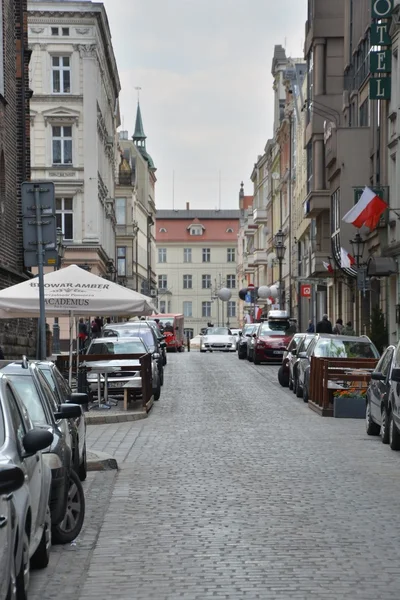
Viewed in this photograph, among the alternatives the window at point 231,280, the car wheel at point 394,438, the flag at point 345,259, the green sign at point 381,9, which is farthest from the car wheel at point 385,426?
the window at point 231,280

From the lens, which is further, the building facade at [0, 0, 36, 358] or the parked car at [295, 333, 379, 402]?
the building facade at [0, 0, 36, 358]

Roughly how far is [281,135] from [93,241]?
30.6 m

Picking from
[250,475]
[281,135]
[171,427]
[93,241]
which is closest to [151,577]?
[250,475]

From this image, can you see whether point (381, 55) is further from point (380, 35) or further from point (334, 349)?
point (334, 349)

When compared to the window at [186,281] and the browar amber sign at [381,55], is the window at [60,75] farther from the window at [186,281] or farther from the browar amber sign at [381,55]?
the window at [186,281]

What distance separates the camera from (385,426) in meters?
18.7

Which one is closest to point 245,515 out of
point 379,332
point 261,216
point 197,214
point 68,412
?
point 68,412

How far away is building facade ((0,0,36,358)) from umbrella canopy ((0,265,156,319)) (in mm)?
8649

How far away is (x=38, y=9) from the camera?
68000 mm

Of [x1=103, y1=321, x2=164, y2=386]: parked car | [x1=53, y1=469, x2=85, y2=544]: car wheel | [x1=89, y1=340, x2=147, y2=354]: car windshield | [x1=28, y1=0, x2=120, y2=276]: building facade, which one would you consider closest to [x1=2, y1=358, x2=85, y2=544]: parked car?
[x1=53, y1=469, x2=85, y2=544]: car wheel

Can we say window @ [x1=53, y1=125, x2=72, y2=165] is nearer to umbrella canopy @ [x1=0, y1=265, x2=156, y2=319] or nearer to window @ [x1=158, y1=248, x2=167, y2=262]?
umbrella canopy @ [x1=0, y1=265, x2=156, y2=319]

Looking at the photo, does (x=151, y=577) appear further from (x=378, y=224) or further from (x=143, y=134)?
(x=143, y=134)

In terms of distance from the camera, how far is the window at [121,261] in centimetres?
10094

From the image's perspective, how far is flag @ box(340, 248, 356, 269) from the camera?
43.6 metres
